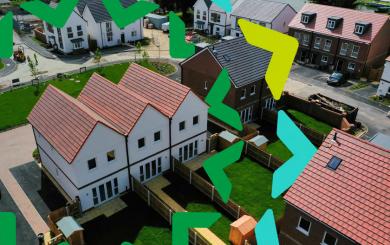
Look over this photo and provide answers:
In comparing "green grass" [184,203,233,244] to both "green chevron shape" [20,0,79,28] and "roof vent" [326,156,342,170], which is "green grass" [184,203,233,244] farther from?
"green chevron shape" [20,0,79,28]

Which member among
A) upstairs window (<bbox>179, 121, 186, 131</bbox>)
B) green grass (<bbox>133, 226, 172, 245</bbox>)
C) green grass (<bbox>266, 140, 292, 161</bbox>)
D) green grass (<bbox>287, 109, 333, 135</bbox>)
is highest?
upstairs window (<bbox>179, 121, 186, 131</bbox>)

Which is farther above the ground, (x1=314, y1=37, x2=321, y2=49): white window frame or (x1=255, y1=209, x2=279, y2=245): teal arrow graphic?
(x1=314, y1=37, x2=321, y2=49): white window frame

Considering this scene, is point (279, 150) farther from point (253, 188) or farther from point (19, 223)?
point (19, 223)

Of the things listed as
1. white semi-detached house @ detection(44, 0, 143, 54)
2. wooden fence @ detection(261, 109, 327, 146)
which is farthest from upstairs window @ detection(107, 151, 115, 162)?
white semi-detached house @ detection(44, 0, 143, 54)

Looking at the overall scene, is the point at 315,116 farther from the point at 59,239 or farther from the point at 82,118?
the point at 59,239

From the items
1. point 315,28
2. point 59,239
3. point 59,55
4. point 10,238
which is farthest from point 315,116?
point 59,55

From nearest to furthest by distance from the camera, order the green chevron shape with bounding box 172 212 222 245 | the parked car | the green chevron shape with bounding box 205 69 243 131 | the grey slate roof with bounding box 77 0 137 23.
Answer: the green chevron shape with bounding box 172 212 222 245 < the green chevron shape with bounding box 205 69 243 131 < the parked car < the grey slate roof with bounding box 77 0 137 23

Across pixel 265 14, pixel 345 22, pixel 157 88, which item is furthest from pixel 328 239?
pixel 265 14

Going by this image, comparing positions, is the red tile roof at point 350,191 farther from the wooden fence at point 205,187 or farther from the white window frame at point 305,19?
the white window frame at point 305,19

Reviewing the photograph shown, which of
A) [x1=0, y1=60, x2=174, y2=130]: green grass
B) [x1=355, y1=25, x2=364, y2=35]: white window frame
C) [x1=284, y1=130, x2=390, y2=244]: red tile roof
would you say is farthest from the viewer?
[x1=355, y1=25, x2=364, y2=35]: white window frame
